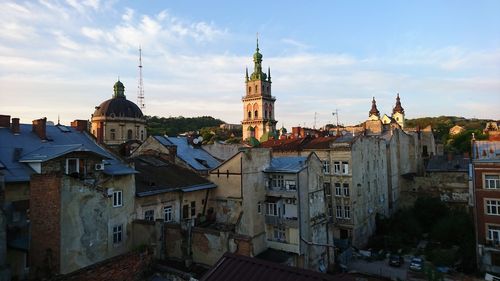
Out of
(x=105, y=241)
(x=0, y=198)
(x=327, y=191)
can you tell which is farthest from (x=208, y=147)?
(x=0, y=198)

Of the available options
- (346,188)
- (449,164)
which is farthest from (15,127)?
(449,164)

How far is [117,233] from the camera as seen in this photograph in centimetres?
2058

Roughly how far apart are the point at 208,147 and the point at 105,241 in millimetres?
24087

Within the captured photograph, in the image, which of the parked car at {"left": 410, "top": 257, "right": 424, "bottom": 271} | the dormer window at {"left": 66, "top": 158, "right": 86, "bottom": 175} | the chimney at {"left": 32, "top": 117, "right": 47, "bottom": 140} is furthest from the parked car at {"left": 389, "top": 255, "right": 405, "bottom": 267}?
the chimney at {"left": 32, "top": 117, "right": 47, "bottom": 140}

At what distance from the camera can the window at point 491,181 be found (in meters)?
28.1

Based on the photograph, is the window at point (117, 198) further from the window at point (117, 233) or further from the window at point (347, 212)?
the window at point (347, 212)

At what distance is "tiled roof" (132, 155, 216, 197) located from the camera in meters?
23.9

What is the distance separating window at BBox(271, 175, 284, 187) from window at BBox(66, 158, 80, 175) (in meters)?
14.3

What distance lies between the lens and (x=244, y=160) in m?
26.5

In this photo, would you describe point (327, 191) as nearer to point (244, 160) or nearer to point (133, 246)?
point (244, 160)

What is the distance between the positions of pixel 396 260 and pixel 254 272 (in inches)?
1132

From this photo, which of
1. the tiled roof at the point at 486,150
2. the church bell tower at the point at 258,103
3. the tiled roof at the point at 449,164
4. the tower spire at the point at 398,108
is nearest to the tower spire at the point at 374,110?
the tower spire at the point at 398,108

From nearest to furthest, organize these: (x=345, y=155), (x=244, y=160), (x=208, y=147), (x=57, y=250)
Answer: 1. (x=57, y=250)
2. (x=244, y=160)
3. (x=345, y=155)
4. (x=208, y=147)

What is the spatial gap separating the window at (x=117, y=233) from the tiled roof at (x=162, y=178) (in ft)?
7.87
